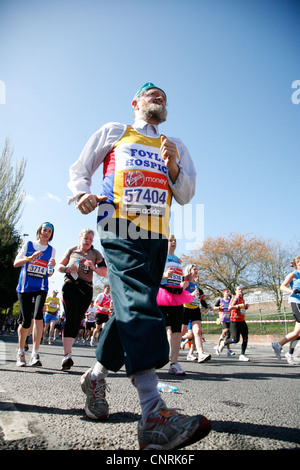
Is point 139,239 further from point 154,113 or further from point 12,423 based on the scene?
point 12,423

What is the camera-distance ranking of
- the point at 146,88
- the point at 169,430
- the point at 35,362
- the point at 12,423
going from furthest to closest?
1. the point at 35,362
2. the point at 146,88
3. the point at 12,423
4. the point at 169,430

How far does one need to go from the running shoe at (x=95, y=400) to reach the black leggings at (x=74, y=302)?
241 centimetres

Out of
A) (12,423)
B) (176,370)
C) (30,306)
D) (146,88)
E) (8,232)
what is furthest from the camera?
(8,232)

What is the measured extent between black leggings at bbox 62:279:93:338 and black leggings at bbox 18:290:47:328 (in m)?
0.70

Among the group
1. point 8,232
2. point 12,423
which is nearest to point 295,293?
point 12,423

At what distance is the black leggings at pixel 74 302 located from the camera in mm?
4359

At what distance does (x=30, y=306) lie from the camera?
4.95 meters

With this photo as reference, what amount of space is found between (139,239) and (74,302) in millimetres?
2971

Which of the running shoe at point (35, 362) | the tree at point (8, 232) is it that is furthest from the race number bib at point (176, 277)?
the tree at point (8, 232)

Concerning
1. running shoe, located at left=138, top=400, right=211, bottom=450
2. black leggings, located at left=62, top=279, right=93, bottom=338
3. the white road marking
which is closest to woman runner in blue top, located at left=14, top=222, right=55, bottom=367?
black leggings, located at left=62, top=279, right=93, bottom=338

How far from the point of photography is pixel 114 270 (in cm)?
176
